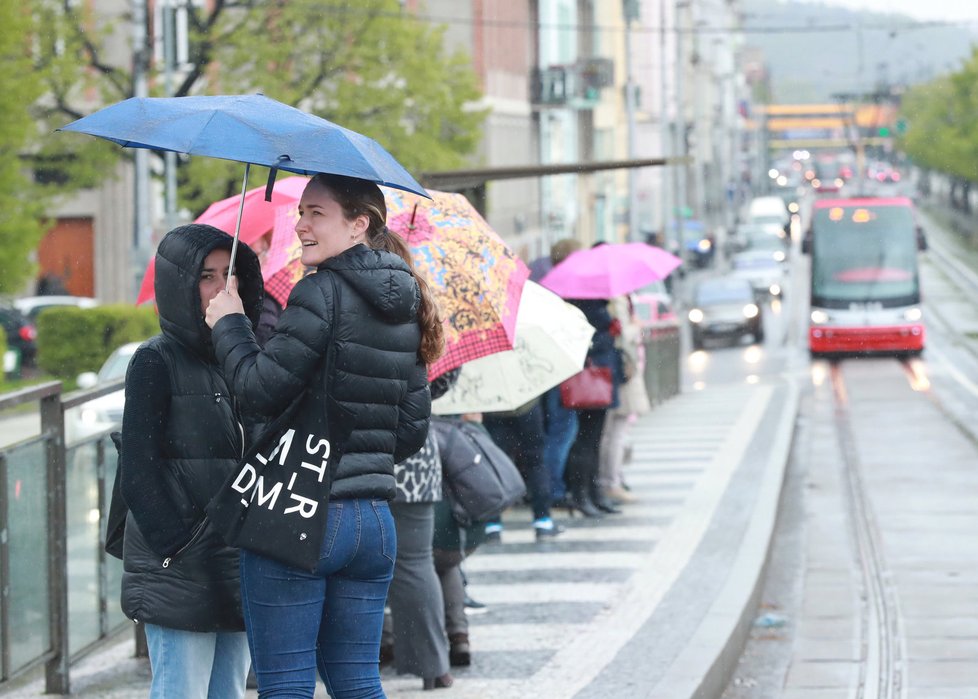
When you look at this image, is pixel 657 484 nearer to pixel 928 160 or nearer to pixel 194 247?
pixel 194 247

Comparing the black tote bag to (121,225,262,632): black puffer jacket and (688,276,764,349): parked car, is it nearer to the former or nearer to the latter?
(121,225,262,632): black puffer jacket

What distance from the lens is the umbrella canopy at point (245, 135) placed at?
13.4 ft

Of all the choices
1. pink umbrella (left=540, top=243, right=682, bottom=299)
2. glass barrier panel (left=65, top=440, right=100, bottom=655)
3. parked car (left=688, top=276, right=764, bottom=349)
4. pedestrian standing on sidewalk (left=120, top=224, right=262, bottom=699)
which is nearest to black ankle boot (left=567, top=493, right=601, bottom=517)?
pink umbrella (left=540, top=243, right=682, bottom=299)

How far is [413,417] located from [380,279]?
427mm

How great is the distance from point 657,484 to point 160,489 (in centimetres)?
973

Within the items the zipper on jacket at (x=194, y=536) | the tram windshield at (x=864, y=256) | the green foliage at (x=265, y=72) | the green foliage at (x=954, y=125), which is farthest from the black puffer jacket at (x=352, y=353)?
the green foliage at (x=954, y=125)

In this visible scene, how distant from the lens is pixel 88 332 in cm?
2820

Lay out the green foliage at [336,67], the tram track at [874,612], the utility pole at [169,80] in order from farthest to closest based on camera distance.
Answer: the green foliage at [336,67] → the utility pole at [169,80] → the tram track at [874,612]

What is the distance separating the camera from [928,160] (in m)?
109

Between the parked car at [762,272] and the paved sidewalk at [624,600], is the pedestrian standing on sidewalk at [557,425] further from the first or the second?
the parked car at [762,272]

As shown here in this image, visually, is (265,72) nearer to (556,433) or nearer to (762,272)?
(556,433)

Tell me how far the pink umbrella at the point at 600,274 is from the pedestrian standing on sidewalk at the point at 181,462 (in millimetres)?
6578

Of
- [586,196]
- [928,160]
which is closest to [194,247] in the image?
[586,196]

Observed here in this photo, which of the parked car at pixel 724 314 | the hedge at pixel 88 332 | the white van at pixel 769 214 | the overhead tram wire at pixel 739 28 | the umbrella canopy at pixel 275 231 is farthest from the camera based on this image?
the white van at pixel 769 214
